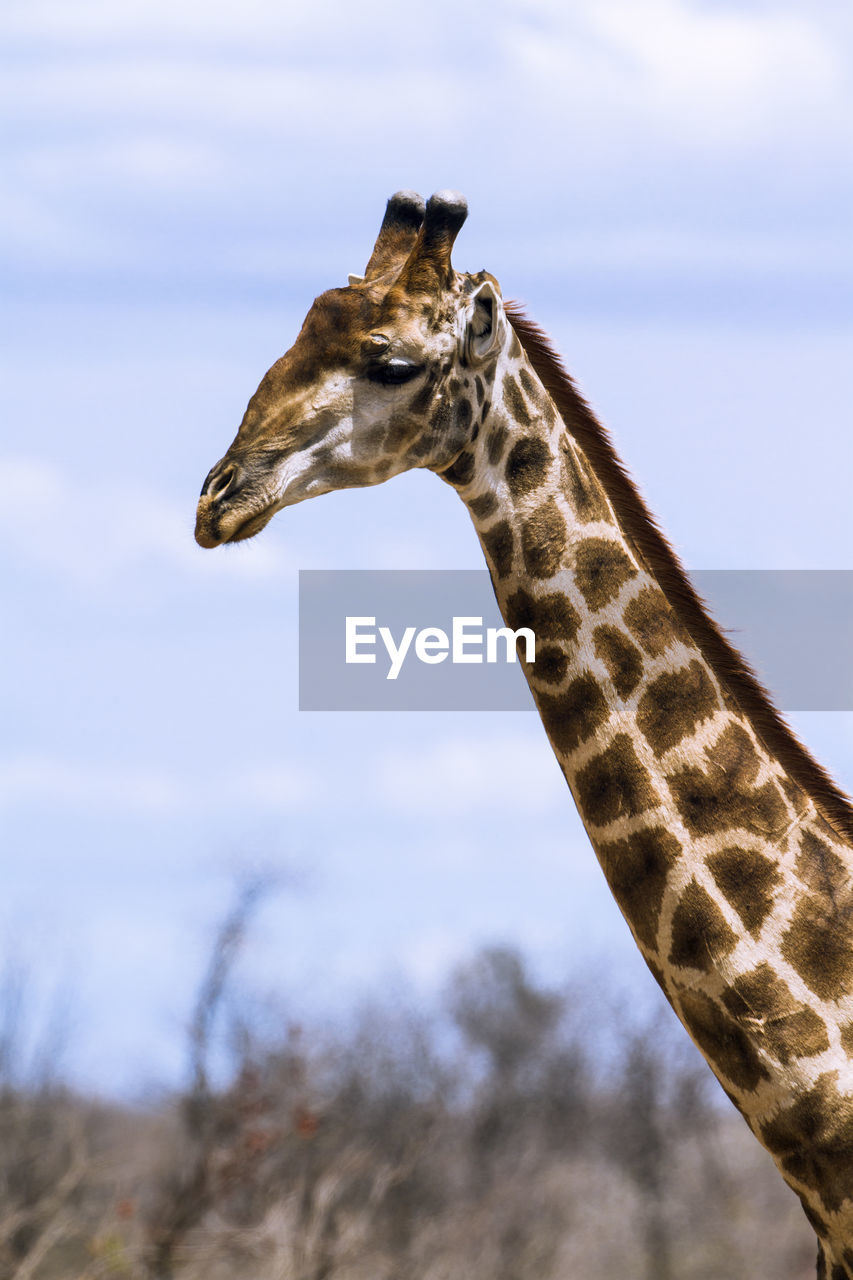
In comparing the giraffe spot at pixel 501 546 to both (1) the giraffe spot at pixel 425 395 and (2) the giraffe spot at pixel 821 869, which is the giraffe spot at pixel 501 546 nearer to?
(1) the giraffe spot at pixel 425 395

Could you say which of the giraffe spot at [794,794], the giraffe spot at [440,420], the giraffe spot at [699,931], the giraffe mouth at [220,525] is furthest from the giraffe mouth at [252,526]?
the giraffe spot at [794,794]

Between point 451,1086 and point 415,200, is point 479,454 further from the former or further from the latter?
point 451,1086

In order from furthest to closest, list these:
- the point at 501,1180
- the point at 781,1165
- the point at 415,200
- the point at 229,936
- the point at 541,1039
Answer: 1. the point at 541,1039
2. the point at 501,1180
3. the point at 229,936
4. the point at 415,200
5. the point at 781,1165

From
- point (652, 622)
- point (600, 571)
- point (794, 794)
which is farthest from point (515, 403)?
point (794, 794)

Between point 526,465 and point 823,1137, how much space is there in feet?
8.21

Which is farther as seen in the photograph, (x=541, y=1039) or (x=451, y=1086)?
(x=541, y=1039)

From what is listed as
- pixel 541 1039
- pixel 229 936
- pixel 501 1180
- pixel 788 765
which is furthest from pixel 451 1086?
pixel 788 765

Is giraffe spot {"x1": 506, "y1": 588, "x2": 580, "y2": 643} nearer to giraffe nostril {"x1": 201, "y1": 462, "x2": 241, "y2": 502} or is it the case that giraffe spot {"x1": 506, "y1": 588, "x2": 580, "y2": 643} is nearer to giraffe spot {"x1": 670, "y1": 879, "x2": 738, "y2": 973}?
giraffe spot {"x1": 670, "y1": 879, "x2": 738, "y2": 973}

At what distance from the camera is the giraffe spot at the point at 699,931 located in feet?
17.9

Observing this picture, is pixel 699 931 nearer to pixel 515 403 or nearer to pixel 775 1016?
pixel 775 1016

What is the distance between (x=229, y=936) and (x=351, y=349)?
66.4 ft

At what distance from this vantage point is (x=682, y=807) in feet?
18.4

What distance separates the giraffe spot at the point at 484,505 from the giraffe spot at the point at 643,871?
1.25 meters

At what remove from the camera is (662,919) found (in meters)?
5.55
